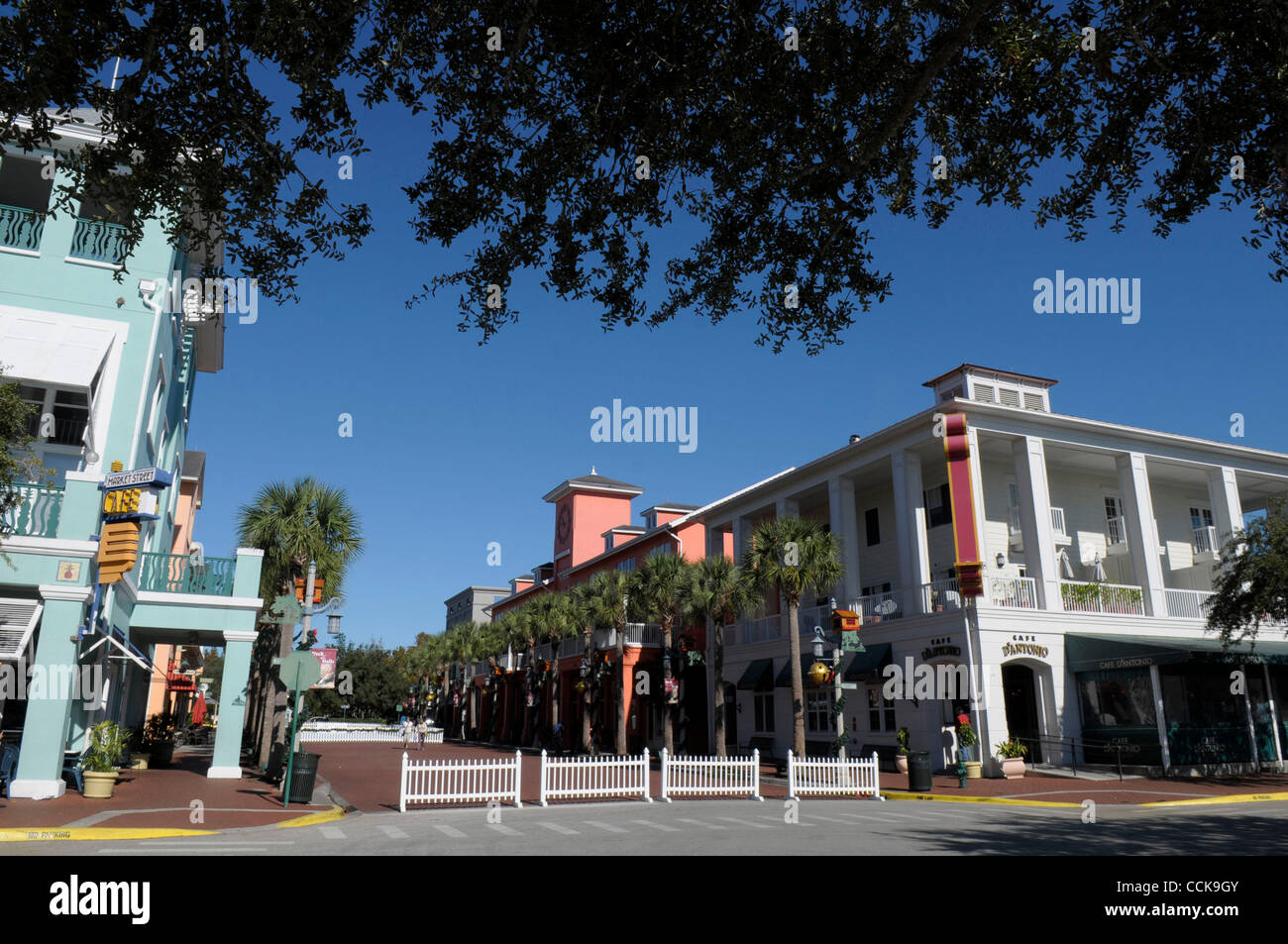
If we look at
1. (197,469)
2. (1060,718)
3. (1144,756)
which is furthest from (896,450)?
(197,469)

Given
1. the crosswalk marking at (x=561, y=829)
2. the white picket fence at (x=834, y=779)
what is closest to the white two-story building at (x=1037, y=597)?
the white picket fence at (x=834, y=779)

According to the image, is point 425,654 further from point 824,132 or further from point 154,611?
point 824,132

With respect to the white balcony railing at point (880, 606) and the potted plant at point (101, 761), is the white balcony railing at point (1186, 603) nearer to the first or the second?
the white balcony railing at point (880, 606)

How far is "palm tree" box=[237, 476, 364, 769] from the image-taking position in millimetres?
26453

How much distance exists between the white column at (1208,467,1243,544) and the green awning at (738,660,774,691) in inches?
664

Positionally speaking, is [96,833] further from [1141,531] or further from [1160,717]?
[1141,531]

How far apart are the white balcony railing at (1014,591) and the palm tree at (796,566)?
485cm

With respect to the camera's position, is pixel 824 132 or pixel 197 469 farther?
pixel 197 469

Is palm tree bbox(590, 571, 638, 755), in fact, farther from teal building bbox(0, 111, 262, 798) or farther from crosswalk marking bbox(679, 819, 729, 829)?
crosswalk marking bbox(679, 819, 729, 829)

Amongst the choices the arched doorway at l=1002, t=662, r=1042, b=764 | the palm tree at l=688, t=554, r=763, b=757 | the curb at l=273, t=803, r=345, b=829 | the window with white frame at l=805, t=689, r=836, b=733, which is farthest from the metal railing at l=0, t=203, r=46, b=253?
the arched doorway at l=1002, t=662, r=1042, b=764

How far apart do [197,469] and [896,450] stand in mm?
37840

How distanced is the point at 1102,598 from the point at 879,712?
826cm

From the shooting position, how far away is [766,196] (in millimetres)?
7891

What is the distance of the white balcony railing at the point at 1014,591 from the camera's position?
2758 centimetres
